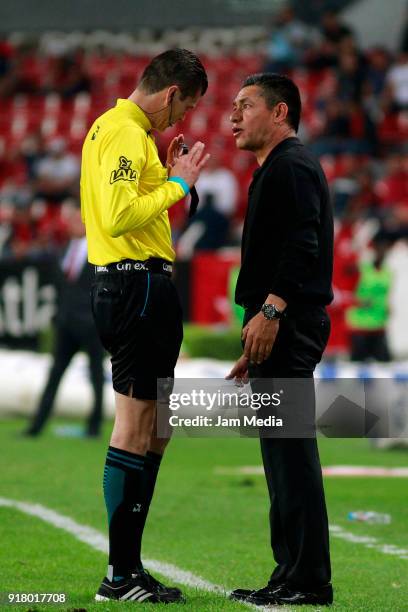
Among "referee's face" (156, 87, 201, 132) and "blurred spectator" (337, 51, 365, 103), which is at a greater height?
"blurred spectator" (337, 51, 365, 103)

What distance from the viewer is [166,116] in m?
5.77

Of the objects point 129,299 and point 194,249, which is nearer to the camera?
point 129,299

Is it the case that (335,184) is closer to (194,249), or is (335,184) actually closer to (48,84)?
(194,249)

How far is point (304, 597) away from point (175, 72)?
217 cm

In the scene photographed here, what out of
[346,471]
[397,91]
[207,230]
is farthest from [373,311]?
[397,91]

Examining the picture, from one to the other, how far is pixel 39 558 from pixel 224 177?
15047 millimetres

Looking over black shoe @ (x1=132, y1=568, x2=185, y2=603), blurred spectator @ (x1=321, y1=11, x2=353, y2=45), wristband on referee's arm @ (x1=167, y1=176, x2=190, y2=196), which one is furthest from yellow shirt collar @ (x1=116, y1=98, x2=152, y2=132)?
blurred spectator @ (x1=321, y1=11, x2=353, y2=45)

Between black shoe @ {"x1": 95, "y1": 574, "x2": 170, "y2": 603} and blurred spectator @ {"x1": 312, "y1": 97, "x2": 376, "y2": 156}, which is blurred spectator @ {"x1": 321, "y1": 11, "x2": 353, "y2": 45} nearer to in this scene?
blurred spectator @ {"x1": 312, "y1": 97, "x2": 376, "y2": 156}

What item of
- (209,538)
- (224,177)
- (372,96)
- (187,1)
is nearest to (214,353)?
(224,177)

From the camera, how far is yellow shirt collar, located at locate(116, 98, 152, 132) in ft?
18.7

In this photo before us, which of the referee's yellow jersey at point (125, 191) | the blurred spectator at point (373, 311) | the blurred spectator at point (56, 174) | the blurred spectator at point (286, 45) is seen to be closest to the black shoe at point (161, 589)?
the referee's yellow jersey at point (125, 191)

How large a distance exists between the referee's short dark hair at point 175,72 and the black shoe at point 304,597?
2.04m

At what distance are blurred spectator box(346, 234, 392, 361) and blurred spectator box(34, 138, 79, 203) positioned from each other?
28.3ft

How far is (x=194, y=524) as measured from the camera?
809cm
